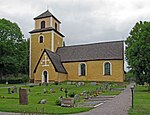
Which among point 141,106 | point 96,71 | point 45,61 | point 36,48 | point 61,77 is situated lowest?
point 141,106

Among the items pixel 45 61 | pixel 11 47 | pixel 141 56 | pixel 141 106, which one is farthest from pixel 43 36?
pixel 141 106

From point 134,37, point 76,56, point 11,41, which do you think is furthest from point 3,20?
point 134,37

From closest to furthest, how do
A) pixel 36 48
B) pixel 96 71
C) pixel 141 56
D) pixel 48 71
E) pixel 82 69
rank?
pixel 141 56
pixel 48 71
pixel 96 71
pixel 82 69
pixel 36 48

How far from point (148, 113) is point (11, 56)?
42.5 m

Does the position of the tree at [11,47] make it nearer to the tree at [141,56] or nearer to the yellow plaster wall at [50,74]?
the yellow plaster wall at [50,74]

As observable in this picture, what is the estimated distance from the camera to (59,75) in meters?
46.3

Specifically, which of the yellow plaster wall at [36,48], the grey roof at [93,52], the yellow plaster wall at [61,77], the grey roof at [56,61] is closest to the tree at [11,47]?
the yellow plaster wall at [36,48]

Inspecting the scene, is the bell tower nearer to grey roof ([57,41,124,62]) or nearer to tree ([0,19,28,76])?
tree ([0,19,28,76])

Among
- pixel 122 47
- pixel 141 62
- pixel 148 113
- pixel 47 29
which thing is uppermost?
pixel 47 29

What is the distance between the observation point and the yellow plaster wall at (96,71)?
46.1 meters

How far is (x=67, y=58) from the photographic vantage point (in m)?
50.5

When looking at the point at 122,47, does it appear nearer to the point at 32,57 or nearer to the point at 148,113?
the point at 32,57

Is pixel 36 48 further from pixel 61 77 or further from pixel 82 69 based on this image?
pixel 82 69

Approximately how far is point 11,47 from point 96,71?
750 inches
